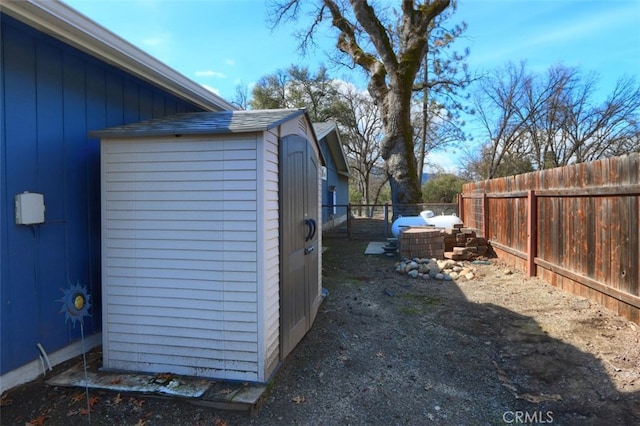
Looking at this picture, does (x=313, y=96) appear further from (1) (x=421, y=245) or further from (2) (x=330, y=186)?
(1) (x=421, y=245)

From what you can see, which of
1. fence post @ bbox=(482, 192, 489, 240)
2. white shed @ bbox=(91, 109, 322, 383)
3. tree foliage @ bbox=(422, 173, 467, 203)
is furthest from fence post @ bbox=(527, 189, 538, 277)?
tree foliage @ bbox=(422, 173, 467, 203)

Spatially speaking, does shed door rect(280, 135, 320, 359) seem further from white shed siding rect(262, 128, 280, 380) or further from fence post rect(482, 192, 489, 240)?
fence post rect(482, 192, 489, 240)

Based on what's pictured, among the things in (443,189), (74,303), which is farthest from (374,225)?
(443,189)

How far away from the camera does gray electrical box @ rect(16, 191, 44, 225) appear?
2.82m

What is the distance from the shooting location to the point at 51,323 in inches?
123

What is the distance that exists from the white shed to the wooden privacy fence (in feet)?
12.8

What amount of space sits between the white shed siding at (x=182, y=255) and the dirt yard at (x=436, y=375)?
1.34 feet

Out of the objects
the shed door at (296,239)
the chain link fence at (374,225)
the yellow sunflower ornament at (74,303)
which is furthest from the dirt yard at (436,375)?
the chain link fence at (374,225)

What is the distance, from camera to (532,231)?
21.4 feet

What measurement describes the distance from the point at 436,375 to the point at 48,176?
12.5 feet

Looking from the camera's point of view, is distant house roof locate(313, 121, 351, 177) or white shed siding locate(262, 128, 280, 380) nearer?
white shed siding locate(262, 128, 280, 380)

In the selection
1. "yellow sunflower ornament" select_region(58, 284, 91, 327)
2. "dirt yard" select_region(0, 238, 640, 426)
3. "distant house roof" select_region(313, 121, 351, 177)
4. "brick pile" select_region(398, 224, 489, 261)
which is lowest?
"dirt yard" select_region(0, 238, 640, 426)

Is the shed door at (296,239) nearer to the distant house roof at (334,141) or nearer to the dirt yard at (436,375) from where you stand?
the dirt yard at (436,375)

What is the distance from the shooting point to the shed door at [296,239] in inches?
135
